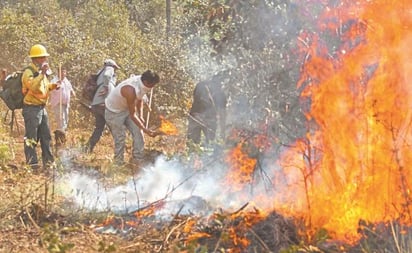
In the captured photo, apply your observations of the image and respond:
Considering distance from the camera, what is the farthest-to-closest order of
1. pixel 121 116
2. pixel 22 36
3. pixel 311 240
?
pixel 22 36, pixel 121 116, pixel 311 240

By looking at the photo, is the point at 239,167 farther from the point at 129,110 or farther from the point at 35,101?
the point at 35,101

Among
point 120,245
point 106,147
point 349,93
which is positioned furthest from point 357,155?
point 106,147

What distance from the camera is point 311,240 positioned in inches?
205

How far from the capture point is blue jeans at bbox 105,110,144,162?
9195mm

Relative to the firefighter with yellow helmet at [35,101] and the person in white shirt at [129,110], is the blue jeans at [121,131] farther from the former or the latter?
the firefighter with yellow helmet at [35,101]

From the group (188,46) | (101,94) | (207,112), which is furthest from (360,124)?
(188,46)

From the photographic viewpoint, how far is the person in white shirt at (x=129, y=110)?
8711 mm

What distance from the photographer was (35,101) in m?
8.72

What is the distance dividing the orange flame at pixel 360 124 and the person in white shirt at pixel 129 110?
2.83 metres

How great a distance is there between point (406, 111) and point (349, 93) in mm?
591

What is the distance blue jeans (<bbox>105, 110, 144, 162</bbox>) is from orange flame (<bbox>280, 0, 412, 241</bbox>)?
11.1 feet

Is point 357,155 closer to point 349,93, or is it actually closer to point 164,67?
point 349,93

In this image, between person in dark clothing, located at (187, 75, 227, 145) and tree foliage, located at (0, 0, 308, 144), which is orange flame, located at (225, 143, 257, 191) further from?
person in dark clothing, located at (187, 75, 227, 145)

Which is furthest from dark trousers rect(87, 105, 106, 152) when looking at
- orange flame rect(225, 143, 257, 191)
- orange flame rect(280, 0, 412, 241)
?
orange flame rect(280, 0, 412, 241)
